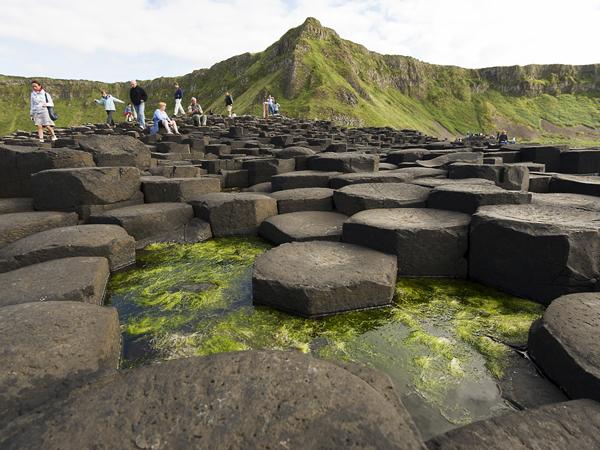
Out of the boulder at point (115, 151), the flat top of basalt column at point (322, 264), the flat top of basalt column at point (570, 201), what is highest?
the boulder at point (115, 151)

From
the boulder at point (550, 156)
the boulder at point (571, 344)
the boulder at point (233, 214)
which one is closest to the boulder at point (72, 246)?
the boulder at point (233, 214)

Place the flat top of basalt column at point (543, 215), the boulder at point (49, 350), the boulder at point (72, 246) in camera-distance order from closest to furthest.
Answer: the boulder at point (49, 350) < the flat top of basalt column at point (543, 215) < the boulder at point (72, 246)

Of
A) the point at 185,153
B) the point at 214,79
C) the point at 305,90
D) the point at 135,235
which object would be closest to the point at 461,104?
the point at 305,90

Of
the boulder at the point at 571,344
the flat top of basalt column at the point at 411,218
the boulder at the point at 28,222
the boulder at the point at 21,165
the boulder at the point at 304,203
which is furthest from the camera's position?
the boulder at the point at 304,203

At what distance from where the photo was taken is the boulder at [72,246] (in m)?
3.15

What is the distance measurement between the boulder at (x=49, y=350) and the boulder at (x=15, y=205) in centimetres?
303

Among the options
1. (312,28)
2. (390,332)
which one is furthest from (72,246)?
(312,28)

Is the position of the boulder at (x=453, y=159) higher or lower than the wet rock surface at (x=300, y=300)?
higher

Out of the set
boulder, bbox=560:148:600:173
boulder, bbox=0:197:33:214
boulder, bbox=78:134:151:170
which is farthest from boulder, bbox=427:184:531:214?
boulder, bbox=560:148:600:173

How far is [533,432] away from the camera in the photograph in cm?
136

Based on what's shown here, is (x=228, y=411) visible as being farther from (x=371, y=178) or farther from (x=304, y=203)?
(x=371, y=178)

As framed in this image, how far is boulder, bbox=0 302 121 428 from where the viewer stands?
1522mm

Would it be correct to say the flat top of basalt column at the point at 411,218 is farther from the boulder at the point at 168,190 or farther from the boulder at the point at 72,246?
the boulder at the point at 168,190

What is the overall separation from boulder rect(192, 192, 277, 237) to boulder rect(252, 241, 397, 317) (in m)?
1.64
